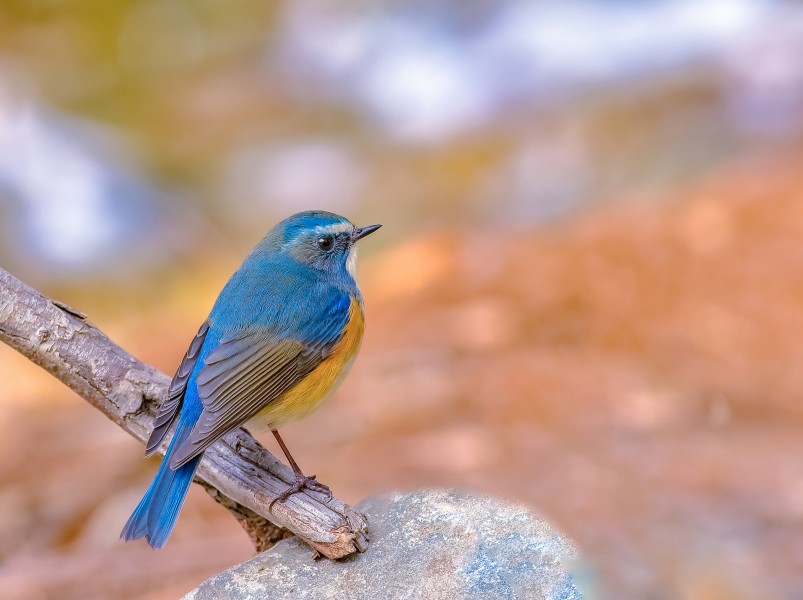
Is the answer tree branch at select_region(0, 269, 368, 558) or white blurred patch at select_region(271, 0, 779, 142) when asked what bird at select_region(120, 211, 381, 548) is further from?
white blurred patch at select_region(271, 0, 779, 142)

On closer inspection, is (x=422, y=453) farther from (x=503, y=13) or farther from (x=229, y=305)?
(x=503, y=13)

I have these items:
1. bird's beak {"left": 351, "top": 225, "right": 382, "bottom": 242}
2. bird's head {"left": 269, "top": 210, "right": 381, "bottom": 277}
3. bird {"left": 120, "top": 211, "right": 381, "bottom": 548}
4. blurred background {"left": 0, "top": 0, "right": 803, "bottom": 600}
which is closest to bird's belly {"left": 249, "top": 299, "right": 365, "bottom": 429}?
bird {"left": 120, "top": 211, "right": 381, "bottom": 548}

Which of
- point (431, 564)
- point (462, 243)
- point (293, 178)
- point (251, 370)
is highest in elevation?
point (293, 178)

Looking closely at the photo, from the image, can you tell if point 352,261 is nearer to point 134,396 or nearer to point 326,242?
point 326,242

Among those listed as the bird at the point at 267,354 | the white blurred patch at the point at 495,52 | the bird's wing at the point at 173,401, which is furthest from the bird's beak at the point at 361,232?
the white blurred patch at the point at 495,52

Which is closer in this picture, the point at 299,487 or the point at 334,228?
the point at 299,487

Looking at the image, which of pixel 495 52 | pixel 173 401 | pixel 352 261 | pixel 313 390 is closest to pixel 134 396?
pixel 173 401

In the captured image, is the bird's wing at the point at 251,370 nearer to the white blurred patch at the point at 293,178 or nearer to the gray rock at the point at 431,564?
the gray rock at the point at 431,564

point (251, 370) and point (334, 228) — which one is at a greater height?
point (334, 228)
